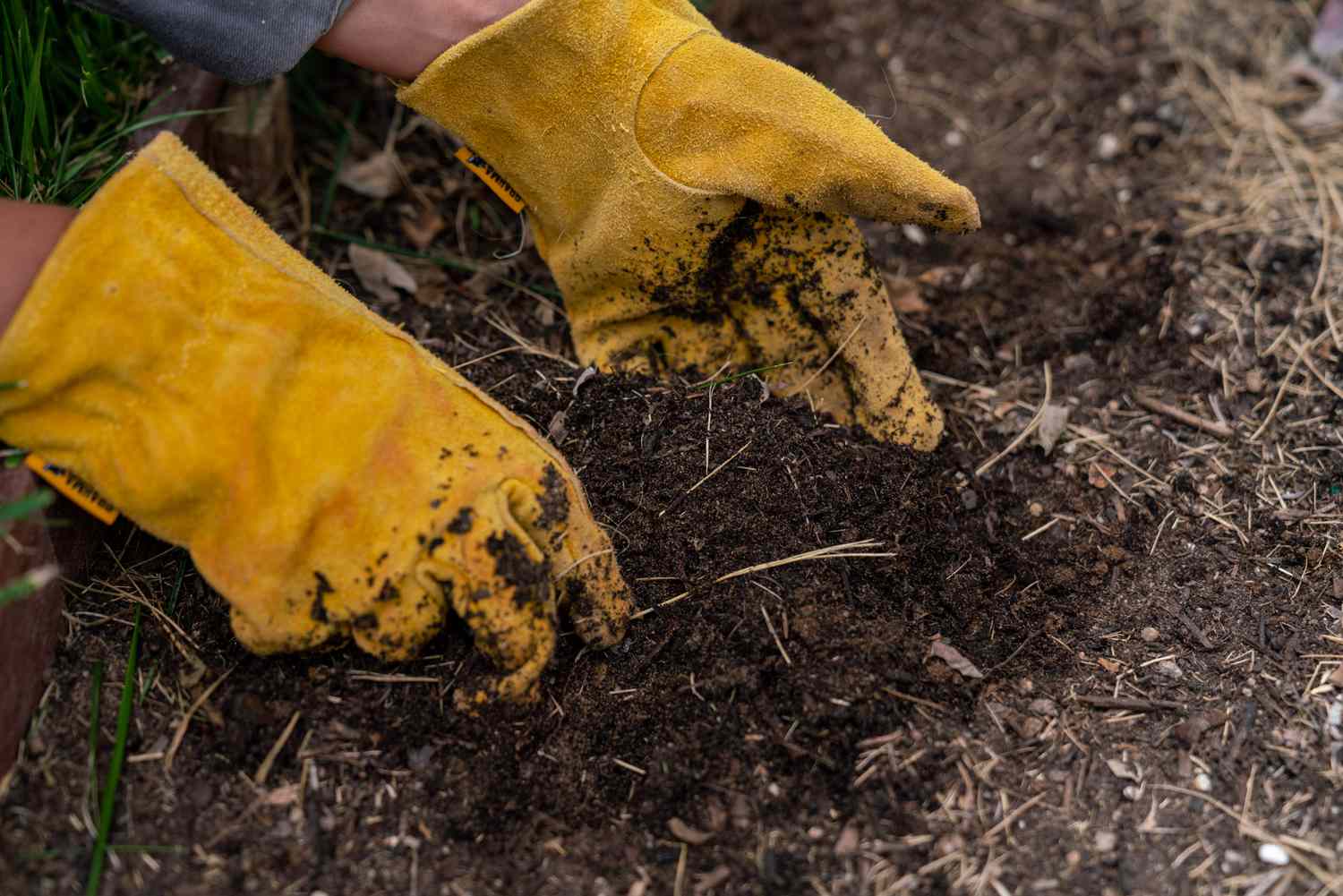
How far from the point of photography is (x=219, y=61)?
192 centimetres

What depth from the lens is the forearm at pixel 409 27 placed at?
1.93 meters

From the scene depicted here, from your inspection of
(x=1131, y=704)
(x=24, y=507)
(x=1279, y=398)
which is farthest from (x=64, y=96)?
(x=1279, y=398)

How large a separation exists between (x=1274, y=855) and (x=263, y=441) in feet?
5.24

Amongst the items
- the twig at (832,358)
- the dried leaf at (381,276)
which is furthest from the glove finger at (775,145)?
the dried leaf at (381,276)

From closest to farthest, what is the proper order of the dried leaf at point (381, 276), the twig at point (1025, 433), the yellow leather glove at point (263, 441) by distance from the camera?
the yellow leather glove at point (263, 441) → the twig at point (1025, 433) → the dried leaf at point (381, 276)

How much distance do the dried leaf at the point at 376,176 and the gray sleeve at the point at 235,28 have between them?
26.7 inches

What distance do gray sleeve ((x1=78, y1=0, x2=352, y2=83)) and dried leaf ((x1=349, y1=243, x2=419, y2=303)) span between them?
21.4 inches

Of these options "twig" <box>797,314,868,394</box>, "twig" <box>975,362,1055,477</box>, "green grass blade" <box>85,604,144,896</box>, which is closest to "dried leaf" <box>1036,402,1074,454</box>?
"twig" <box>975,362,1055,477</box>

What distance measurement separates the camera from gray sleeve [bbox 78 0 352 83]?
1.83 meters

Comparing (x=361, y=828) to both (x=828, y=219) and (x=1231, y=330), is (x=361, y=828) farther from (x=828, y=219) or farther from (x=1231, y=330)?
(x=1231, y=330)

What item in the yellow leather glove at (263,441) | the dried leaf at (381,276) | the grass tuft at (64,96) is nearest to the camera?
the yellow leather glove at (263,441)

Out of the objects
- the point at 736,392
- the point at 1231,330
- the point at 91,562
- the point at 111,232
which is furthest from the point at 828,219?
the point at 91,562

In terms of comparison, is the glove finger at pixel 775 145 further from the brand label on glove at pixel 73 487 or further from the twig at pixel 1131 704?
the brand label on glove at pixel 73 487

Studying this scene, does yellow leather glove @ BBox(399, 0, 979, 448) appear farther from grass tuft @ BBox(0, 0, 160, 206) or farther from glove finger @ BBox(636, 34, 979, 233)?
grass tuft @ BBox(0, 0, 160, 206)
